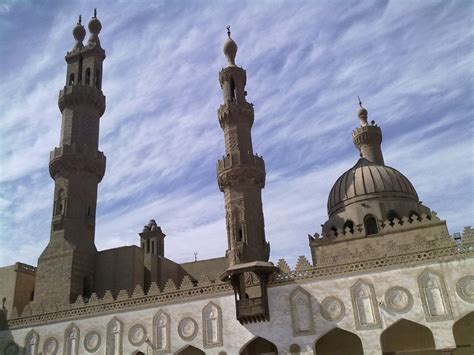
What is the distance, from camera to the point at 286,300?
20422 millimetres

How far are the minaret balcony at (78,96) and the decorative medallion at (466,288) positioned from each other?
958 inches

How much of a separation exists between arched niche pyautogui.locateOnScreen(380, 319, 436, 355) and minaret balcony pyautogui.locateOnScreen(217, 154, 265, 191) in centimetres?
1108

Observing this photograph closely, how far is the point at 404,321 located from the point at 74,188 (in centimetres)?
1998

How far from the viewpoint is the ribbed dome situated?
2791cm

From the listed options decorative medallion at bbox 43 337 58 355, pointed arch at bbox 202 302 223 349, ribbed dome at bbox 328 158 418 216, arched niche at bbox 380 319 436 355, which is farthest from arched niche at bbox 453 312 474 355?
decorative medallion at bbox 43 337 58 355

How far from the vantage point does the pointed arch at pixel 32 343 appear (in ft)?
82.2

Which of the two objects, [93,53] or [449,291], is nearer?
[449,291]

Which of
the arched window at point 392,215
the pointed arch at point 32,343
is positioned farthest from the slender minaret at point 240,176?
the pointed arch at point 32,343

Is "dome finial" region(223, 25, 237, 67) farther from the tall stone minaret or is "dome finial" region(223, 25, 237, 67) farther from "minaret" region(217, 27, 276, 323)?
the tall stone minaret

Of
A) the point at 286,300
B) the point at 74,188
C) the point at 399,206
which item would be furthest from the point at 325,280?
the point at 74,188

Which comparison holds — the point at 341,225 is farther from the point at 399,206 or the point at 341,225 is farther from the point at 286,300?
the point at 286,300

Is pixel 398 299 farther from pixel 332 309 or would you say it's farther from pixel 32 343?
pixel 32 343

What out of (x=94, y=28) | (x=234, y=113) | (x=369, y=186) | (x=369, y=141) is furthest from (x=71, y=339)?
(x=369, y=141)

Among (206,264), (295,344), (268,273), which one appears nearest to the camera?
(295,344)
